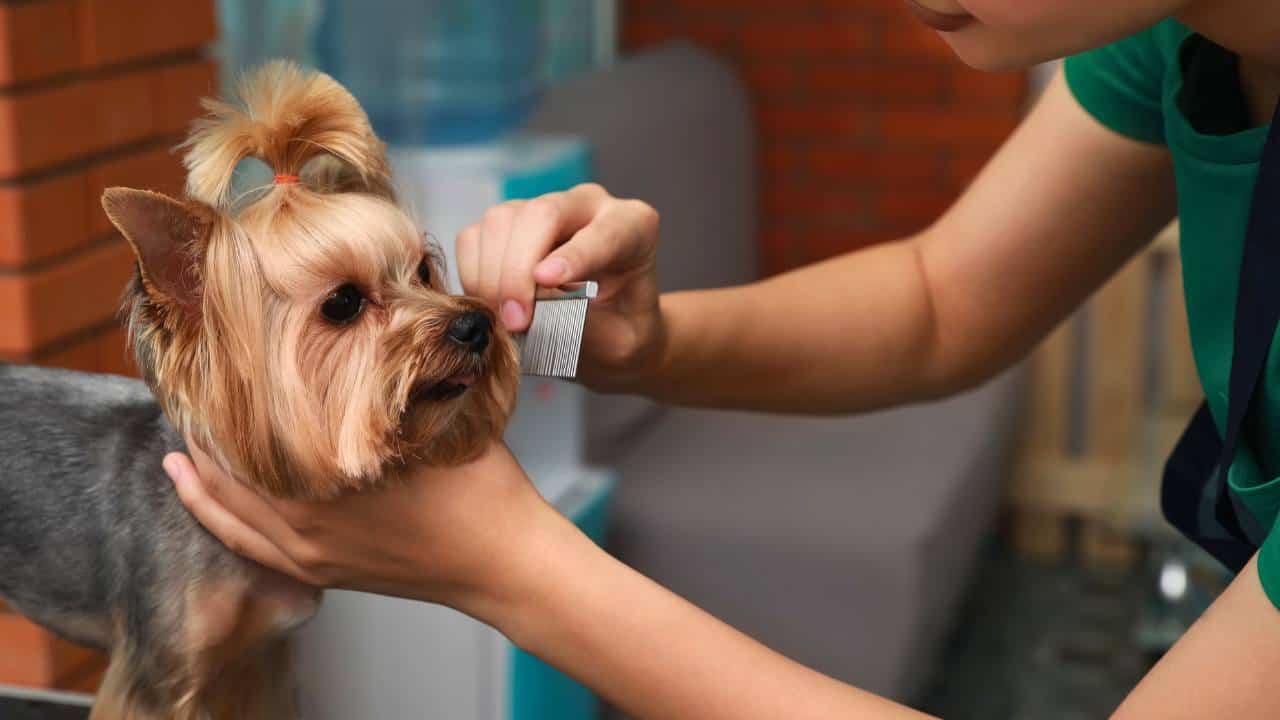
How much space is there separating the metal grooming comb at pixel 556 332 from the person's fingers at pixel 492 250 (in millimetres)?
31

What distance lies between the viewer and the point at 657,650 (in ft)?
2.52

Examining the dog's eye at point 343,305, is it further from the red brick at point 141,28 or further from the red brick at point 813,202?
the red brick at point 813,202

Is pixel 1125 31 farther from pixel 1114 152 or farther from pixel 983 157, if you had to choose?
pixel 983 157

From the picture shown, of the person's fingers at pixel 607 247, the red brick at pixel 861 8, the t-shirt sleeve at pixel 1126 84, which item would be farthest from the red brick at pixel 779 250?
the person's fingers at pixel 607 247

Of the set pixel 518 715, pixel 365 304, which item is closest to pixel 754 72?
pixel 518 715

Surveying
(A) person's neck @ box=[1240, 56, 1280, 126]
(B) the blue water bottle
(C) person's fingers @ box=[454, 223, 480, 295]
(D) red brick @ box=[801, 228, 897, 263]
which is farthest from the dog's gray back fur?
(D) red brick @ box=[801, 228, 897, 263]

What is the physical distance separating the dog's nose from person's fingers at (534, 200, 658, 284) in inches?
2.2

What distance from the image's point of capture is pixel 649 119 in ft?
9.00

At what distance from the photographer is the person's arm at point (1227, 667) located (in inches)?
27.1

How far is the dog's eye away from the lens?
84 cm

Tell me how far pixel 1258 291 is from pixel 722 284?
2.25 meters

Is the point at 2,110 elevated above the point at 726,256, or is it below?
above

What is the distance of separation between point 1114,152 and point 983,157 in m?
2.26

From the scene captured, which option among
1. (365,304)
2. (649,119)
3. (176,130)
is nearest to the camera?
(365,304)
